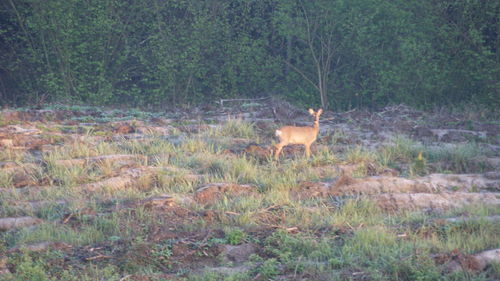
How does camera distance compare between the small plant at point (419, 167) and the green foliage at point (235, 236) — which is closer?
the green foliage at point (235, 236)

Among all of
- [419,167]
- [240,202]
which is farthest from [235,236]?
Answer: [419,167]

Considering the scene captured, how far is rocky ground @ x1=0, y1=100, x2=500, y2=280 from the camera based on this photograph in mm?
6797

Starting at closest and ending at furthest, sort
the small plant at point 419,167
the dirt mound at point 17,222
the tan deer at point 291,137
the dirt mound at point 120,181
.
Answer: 1. the dirt mound at point 17,222
2. the dirt mound at point 120,181
3. the small plant at point 419,167
4. the tan deer at point 291,137

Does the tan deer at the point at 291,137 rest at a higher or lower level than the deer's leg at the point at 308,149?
higher

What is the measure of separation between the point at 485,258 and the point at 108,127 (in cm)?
909

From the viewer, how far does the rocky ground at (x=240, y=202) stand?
22.3ft

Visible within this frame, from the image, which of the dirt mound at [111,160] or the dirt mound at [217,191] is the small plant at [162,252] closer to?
the dirt mound at [217,191]

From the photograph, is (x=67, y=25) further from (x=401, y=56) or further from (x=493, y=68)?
(x=493, y=68)

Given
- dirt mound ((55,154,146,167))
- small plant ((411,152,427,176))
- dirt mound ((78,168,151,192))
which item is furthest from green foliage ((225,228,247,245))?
small plant ((411,152,427,176))

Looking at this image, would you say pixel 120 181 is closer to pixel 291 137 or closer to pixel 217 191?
pixel 217 191

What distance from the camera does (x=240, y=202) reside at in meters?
8.69

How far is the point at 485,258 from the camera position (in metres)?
6.87

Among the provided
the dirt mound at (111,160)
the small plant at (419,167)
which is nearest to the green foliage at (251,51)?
the small plant at (419,167)

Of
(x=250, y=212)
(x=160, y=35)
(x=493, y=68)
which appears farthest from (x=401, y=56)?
(x=250, y=212)
